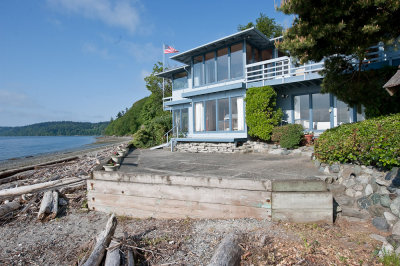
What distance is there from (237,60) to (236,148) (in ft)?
18.8

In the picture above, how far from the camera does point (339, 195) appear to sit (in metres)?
5.22

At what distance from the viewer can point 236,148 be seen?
12.4 m

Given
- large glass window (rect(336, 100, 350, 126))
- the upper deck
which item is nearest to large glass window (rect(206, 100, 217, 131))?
the upper deck

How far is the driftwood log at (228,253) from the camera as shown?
3221mm

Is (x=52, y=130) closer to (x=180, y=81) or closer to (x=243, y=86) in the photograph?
(x=180, y=81)

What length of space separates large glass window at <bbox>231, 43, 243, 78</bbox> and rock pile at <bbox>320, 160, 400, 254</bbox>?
9336 millimetres

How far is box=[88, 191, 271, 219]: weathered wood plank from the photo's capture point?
4.78m

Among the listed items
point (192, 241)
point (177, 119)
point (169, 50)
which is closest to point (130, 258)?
point (192, 241)

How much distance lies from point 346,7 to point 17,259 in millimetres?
9725

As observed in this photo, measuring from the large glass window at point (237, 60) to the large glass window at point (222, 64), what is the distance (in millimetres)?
510

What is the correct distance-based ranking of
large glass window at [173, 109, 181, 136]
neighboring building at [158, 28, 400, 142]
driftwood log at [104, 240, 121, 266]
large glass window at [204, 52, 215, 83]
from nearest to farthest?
driftwood log at [104, 240, 121, 266], neighboring building at [158, 28, 400, 142], large glass window at [204, 52, 215, 83], large glass window at [173, 109, 181, 136]

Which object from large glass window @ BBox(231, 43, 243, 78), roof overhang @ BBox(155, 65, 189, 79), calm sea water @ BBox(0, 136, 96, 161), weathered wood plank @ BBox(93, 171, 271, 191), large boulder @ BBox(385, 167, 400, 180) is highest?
roof overhang @ BBox(155, 65, 189, 79)

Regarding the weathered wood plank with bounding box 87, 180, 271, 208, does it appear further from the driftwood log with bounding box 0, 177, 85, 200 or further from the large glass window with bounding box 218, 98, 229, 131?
the large glass window with bounding box 218, 98, 229, 131

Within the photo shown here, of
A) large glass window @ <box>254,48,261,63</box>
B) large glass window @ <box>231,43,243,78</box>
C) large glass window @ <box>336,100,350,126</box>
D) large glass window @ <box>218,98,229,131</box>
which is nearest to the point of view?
large glass window @ <box>336,100,350,126</box>
